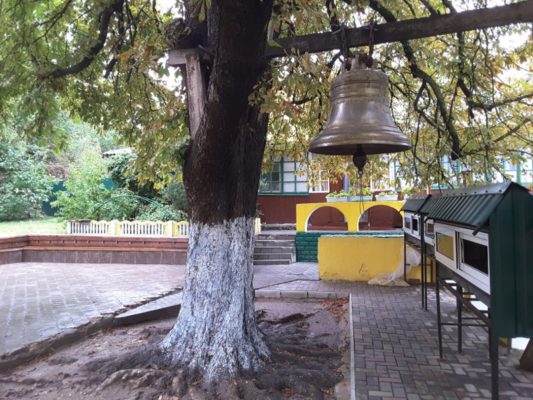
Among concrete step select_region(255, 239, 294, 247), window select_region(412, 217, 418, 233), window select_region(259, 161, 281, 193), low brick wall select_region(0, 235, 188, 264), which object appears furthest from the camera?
window select_region(259, 161, 281, 193)

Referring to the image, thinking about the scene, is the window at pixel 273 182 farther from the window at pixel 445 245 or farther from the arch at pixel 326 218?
the window at pixel 445 245

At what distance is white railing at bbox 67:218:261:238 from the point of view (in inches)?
511

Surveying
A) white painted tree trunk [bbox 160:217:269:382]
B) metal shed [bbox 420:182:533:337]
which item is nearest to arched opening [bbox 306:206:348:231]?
white painted tree trunk [bbox 160:217:269:382]

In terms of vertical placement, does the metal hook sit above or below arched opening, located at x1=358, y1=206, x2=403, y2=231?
above

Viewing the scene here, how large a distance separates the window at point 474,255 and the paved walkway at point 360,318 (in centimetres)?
126

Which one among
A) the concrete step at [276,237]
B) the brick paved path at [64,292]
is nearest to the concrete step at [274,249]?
the concrete step at [276,237]

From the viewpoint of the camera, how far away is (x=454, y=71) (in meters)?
5.40

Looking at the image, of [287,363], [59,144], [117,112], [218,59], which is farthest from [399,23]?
[59,144]

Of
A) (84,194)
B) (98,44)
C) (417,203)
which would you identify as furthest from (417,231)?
(84,194)

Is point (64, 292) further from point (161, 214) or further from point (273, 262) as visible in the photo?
point (161, 214)

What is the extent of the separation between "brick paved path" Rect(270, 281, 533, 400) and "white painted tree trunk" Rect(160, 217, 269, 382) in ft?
4.39

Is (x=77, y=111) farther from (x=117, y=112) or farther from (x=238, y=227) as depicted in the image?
(x=238, y=227)

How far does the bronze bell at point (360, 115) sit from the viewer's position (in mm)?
2986

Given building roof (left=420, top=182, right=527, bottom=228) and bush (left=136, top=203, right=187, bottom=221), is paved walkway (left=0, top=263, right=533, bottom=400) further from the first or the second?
bush (left=136, top=203, right=187, bottom=221)
